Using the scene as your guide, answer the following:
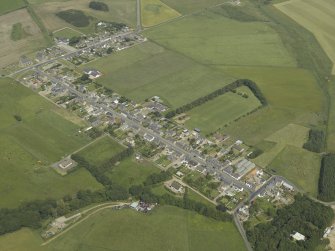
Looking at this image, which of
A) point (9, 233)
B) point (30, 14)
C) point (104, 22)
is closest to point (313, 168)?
point (9, 233)

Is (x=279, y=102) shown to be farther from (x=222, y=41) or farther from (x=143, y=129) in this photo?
(x=222, y=41)

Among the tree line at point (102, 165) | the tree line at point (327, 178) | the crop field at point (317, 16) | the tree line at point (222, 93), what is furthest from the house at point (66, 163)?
the crop field at point (317, 16)

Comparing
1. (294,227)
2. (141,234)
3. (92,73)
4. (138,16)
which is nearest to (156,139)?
(141,234)

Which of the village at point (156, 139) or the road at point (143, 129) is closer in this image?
the village at point (156, 139)

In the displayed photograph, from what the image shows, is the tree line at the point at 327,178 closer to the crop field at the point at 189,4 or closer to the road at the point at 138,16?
the road at the point at 138,16

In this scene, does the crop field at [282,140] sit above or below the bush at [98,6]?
above

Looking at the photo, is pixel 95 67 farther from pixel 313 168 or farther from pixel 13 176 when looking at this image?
pixel 313 168

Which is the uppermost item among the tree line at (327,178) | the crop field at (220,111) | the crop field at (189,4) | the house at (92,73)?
the tree line at (327,178)
